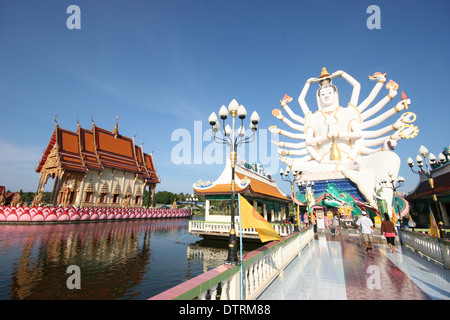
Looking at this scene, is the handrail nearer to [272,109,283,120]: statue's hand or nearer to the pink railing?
[272,109,283,120]: statue's hand

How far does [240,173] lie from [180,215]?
96.9 ft

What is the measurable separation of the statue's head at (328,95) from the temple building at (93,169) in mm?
33630

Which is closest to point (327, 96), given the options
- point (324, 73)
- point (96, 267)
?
point (324, 73)

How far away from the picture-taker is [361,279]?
220 inches

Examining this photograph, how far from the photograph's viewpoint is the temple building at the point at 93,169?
32.3m

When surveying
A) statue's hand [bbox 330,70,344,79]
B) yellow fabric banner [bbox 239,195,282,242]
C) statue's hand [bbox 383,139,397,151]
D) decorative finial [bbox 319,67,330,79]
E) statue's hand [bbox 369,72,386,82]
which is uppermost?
decorative finial [bbox 319,67,330,79]

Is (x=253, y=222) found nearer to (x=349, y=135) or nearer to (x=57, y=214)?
(x=349, y=135)

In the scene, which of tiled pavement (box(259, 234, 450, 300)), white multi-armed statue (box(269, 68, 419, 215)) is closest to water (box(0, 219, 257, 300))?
tiled pavement (box(259, 234, 450, 300))

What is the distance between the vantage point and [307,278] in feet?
18.5

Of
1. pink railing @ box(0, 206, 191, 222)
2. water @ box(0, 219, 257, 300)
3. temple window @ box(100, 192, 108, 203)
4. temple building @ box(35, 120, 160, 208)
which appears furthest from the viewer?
temple window @ box(100, 192, 108, 203)

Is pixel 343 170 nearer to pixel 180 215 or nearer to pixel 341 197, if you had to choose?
pixel 341 197

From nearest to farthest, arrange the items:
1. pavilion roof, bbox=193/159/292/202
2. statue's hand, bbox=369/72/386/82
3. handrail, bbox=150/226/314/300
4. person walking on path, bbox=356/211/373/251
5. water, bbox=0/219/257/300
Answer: handrail, bbox=150/226/314/300 < water, bbox=0/219/257/300 < person walking on path, bbox=356/211/373/251 < pavilion roof, bbox=193/159/292/202 < statue's hand, bbox=369/72/386/82

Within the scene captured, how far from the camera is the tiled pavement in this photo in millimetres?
4500

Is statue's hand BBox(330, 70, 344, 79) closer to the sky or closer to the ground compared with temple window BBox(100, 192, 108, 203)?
closer to the sky
